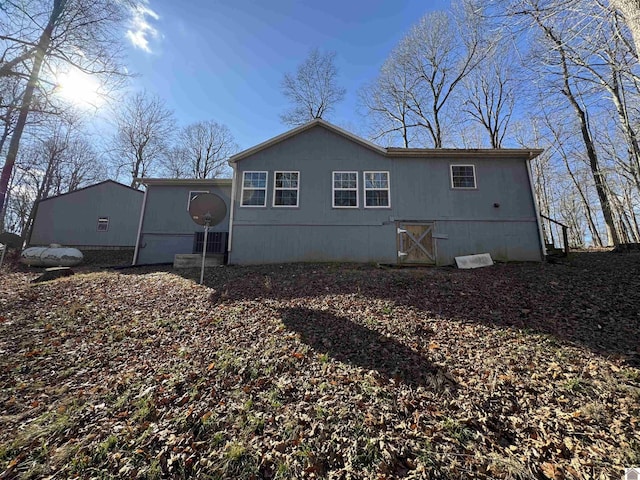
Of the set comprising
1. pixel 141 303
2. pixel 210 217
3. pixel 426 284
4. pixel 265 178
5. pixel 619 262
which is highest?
pixel 265 178

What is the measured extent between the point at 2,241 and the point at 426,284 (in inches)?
708

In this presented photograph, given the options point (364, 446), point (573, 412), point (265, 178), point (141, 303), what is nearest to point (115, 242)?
point (265, 178)

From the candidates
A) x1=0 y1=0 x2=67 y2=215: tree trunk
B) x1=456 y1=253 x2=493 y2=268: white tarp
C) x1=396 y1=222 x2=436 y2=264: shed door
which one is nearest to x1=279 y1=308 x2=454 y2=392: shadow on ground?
x1=396 y1=222 x2=436 y2=264: shed door

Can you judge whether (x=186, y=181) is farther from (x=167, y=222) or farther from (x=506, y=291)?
(x=506, y=291)

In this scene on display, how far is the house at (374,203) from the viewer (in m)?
10.7

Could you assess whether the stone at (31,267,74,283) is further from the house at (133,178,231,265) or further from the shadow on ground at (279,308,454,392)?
the shadow on ground at (279,308,454,392)

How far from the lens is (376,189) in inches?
435

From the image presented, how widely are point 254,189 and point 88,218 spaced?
14.4 meters

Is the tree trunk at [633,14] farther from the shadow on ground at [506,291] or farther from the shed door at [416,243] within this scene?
the shed door at [416,243]

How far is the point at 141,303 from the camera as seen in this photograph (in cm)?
659

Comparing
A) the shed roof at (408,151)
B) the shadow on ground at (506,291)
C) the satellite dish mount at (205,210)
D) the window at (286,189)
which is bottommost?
the shadow on ground at (506,291)

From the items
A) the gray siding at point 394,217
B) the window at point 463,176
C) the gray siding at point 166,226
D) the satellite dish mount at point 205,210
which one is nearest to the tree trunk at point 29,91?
the gray siding at point 166,226

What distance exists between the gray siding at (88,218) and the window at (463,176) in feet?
64.8

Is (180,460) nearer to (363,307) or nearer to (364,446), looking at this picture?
(364,446)
